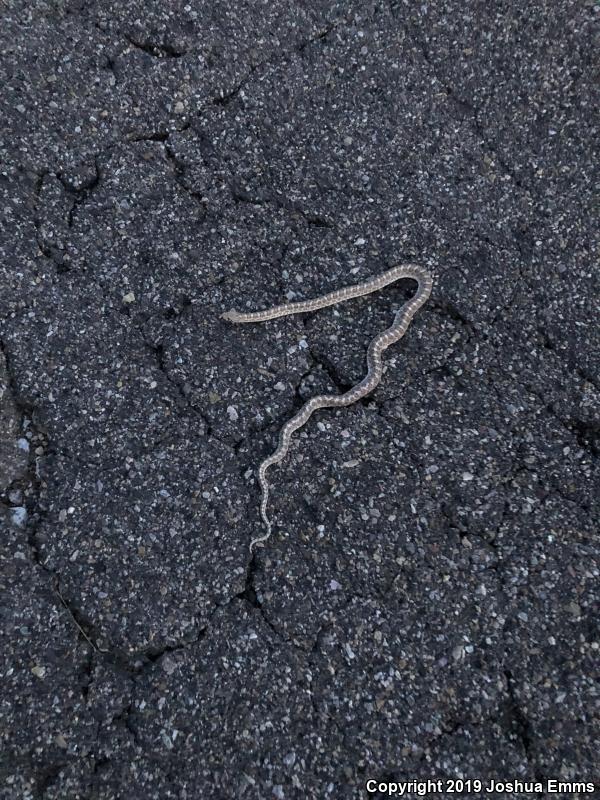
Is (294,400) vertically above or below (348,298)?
below

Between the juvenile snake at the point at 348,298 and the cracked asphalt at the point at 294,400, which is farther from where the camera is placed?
the juvenile snake at the point at 348,298

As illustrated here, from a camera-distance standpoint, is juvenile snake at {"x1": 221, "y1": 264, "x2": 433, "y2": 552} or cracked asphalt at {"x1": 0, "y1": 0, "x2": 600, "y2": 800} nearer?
cracked asphalt at {"x1": 0, "y1": 0, "x2": 600, "y2": 800}

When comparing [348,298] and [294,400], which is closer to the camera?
[294,400]

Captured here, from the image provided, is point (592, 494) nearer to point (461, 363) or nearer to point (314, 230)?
point (461, 363)

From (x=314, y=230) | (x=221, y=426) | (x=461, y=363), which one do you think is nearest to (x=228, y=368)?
(x=221, y=426)
